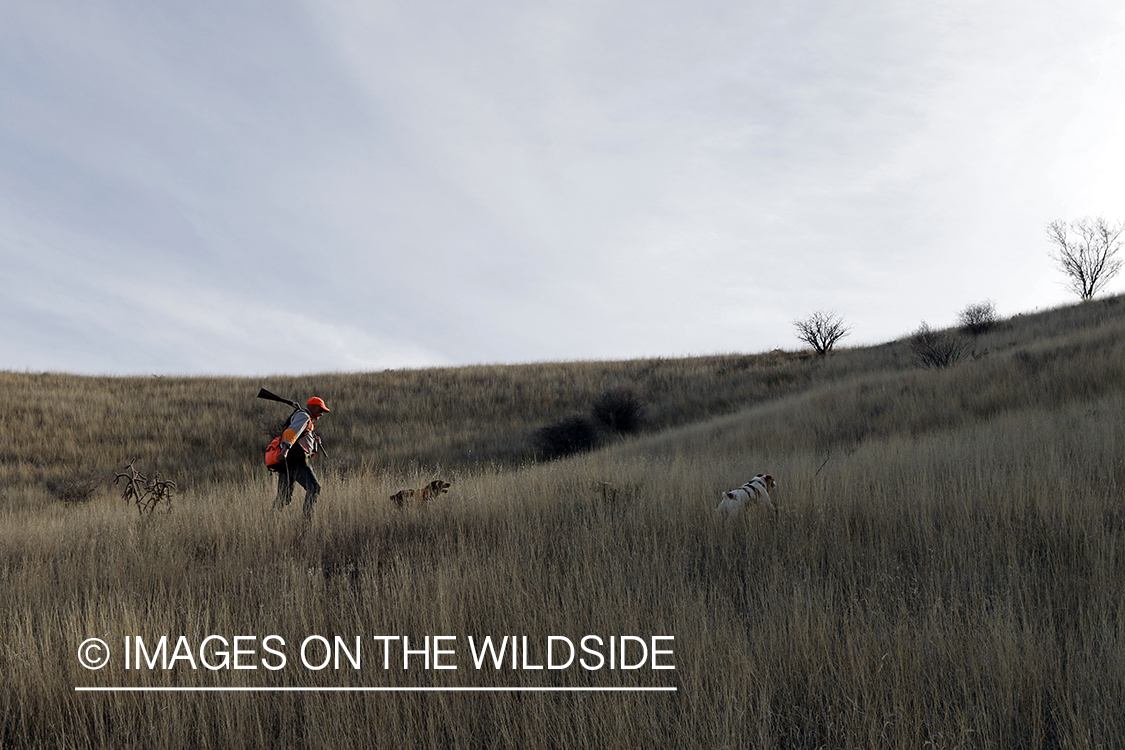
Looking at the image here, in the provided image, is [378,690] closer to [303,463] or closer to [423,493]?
[423,493]

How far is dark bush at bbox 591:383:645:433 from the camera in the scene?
76.9ft

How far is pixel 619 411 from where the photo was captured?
23.5 meters

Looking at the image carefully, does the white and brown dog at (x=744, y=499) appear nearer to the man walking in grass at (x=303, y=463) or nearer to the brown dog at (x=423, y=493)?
the brown dog at (x=423, y=493)

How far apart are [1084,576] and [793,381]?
22.7m

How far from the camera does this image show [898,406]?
540 inches

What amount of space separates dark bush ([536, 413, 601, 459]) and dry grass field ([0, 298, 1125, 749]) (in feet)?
34.9

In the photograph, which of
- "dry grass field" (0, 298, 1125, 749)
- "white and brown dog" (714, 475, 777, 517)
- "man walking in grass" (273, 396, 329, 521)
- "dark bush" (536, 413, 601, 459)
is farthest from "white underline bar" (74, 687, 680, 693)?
"dark bush" (536, 413, 601, 459)

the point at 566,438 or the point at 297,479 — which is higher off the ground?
the point at 566,438

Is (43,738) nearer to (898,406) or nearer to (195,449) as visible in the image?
(898,406)

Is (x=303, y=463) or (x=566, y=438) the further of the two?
(x=566, y=438)
